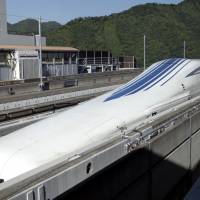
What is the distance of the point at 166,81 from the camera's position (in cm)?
1827

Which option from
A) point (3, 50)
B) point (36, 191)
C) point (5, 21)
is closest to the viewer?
point (36, 191)

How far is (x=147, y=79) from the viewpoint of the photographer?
1872 centimetres

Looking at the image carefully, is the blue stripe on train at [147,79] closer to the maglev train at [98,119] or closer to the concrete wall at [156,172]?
the maglev train at [98,119]

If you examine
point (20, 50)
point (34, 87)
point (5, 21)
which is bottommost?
point (34, 87)

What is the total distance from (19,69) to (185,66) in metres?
41.9

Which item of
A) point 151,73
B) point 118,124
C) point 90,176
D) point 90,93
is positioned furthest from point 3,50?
point 90,176

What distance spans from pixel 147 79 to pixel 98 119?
18.2ft

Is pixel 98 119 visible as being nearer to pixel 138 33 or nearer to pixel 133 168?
pixel 133 168

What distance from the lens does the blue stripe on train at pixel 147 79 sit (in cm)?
1695

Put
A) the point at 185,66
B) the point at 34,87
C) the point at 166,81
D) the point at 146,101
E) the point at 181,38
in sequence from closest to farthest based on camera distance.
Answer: the point at 146,101 < the point at 166,81 < the point at 185,66 < the point at 34,87 < the point at 181,38

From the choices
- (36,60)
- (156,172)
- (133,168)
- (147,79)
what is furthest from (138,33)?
(133,168)

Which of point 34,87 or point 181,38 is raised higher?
point 181,38

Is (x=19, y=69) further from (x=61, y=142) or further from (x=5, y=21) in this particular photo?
(x=61, y=142)

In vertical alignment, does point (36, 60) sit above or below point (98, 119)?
above
